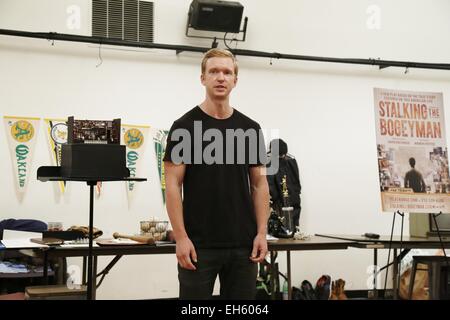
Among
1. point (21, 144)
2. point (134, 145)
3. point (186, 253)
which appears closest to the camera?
point (186, 253)

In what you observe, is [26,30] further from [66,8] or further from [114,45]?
[114,45]

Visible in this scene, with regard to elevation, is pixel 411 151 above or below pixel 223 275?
above

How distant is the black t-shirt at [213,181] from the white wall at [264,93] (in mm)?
3499

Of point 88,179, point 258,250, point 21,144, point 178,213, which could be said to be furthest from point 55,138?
point 258,250

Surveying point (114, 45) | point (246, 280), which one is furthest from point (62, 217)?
point (246, 280)

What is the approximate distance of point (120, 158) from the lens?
281cm

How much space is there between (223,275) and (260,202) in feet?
1.13

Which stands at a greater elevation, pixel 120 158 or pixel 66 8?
pixel 66 8

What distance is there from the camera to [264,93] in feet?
20.8

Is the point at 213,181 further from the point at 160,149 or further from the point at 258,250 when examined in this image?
the point at 160,149

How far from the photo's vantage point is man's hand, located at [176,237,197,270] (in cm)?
229

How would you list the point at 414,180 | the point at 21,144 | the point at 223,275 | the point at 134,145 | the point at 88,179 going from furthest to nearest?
the point at 134,145 < the point at 21,144 < the point at 414,180 < the point at 88,179 < the point at 223,275

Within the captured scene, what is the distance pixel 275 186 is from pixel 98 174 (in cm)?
337
